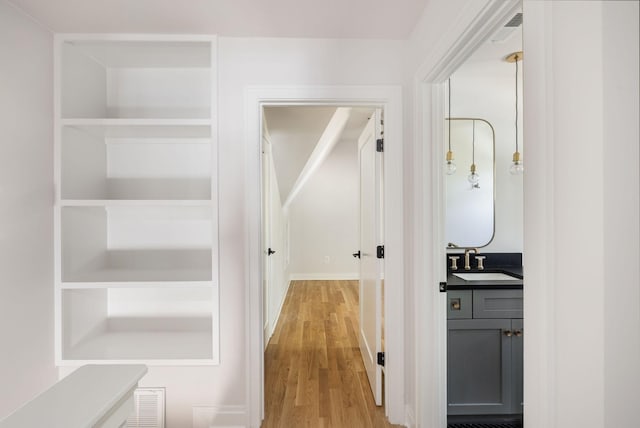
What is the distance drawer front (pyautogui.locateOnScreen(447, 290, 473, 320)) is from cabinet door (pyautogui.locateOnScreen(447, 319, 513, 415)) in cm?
4

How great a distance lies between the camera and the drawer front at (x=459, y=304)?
2.09 meters

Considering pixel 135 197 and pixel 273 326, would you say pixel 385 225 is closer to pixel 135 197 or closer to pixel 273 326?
pixel 135 197

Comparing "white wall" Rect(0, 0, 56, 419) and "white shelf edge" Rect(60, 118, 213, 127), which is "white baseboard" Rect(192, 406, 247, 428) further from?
"white shelf edge" Rect(60, 118, 213, 127)

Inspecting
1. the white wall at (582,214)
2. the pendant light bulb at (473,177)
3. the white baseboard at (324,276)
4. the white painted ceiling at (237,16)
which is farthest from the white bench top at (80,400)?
the white baseboard at (324,276)

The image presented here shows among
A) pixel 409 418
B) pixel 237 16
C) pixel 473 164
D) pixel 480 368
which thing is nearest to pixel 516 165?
pixel 473 164

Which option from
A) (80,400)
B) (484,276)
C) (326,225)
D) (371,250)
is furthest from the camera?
(326,225)

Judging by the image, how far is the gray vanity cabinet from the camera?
2.09 meters

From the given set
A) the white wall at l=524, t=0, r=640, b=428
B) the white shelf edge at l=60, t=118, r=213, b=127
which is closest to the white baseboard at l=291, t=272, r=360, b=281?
the white shelf edge at l=60, t=118, r=213, b=127

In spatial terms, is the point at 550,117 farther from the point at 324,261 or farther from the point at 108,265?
the point at 324,261

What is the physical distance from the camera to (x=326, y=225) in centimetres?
637

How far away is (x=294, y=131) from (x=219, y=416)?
2.50m

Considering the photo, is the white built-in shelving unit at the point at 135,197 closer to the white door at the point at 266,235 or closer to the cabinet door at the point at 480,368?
the white door at the point at 266,235

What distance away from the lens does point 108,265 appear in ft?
7.63

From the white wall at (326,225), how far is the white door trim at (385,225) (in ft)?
13.5
